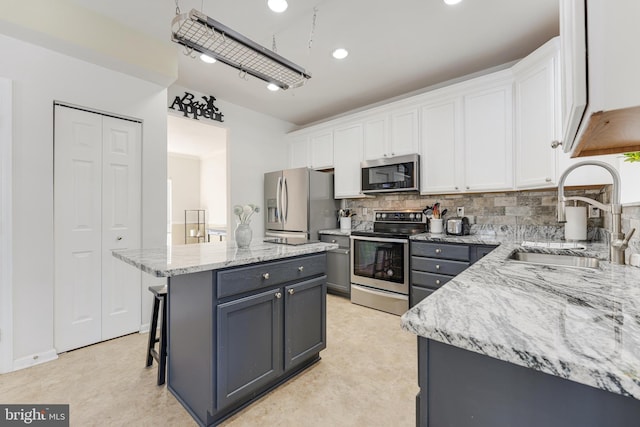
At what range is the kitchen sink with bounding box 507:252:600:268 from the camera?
1.48 meters

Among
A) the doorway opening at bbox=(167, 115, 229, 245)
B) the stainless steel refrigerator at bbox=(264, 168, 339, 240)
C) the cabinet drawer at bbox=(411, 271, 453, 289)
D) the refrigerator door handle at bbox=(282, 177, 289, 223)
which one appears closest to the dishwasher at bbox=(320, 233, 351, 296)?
the stainless steel refrigerator at bbox=(264, 168, 339, 240)

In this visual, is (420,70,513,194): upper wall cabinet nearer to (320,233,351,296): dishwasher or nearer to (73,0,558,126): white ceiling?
(73,0,558,126): white ceiling

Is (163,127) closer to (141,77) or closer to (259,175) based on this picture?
(141,77)

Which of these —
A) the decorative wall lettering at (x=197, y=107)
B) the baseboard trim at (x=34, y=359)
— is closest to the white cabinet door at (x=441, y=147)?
the decorative wall lettering at (x=197, y=107)

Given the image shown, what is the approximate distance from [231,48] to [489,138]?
2.51m

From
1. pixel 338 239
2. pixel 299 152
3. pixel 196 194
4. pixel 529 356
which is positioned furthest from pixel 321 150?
pixel 196 194

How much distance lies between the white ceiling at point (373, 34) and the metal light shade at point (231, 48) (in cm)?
62

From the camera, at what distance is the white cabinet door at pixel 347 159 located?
3814mm

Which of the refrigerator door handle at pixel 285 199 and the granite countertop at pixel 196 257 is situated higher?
the refrigerator door handle at pixel 285 199

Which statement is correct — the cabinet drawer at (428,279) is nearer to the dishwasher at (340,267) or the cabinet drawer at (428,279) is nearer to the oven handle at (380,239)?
the oven handle at (380,239)

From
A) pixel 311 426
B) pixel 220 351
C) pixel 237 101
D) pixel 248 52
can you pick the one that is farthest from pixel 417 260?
pixel 237 101

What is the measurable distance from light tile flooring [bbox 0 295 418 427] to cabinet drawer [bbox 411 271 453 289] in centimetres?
61

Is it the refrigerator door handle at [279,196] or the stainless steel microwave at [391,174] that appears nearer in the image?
the stainless steel microwave at [391,174]

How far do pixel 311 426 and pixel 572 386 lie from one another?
140 centimetres
